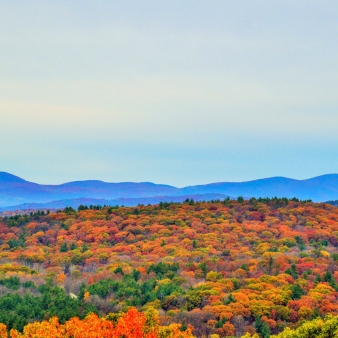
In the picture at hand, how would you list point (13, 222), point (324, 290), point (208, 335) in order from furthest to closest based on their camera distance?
point (13, 222), point (324, 290), point (208, 335)

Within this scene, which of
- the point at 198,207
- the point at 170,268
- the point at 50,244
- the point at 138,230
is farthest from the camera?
the point at 198,207

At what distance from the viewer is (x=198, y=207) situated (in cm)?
10706

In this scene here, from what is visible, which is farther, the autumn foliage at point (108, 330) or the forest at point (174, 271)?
the forest at point (174, 271)

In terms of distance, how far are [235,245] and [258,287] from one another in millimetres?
25362

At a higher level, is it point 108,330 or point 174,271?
point 108,330

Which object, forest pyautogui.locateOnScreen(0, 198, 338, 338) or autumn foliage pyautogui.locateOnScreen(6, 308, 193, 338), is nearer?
autumn foliage pyautogui.locateOnScreen(6, 308, 193, 338)

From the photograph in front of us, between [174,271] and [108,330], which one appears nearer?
[108,330]

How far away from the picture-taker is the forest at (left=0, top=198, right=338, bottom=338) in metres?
38.2

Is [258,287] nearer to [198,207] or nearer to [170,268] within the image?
[170,268]

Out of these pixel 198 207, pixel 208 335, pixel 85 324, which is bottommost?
pixel 208 335

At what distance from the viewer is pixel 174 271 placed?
60.6 meters

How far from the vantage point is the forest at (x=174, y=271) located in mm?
38188

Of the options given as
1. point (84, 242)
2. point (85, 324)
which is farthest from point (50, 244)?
point (85, 324)

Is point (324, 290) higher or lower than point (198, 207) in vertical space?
lower
